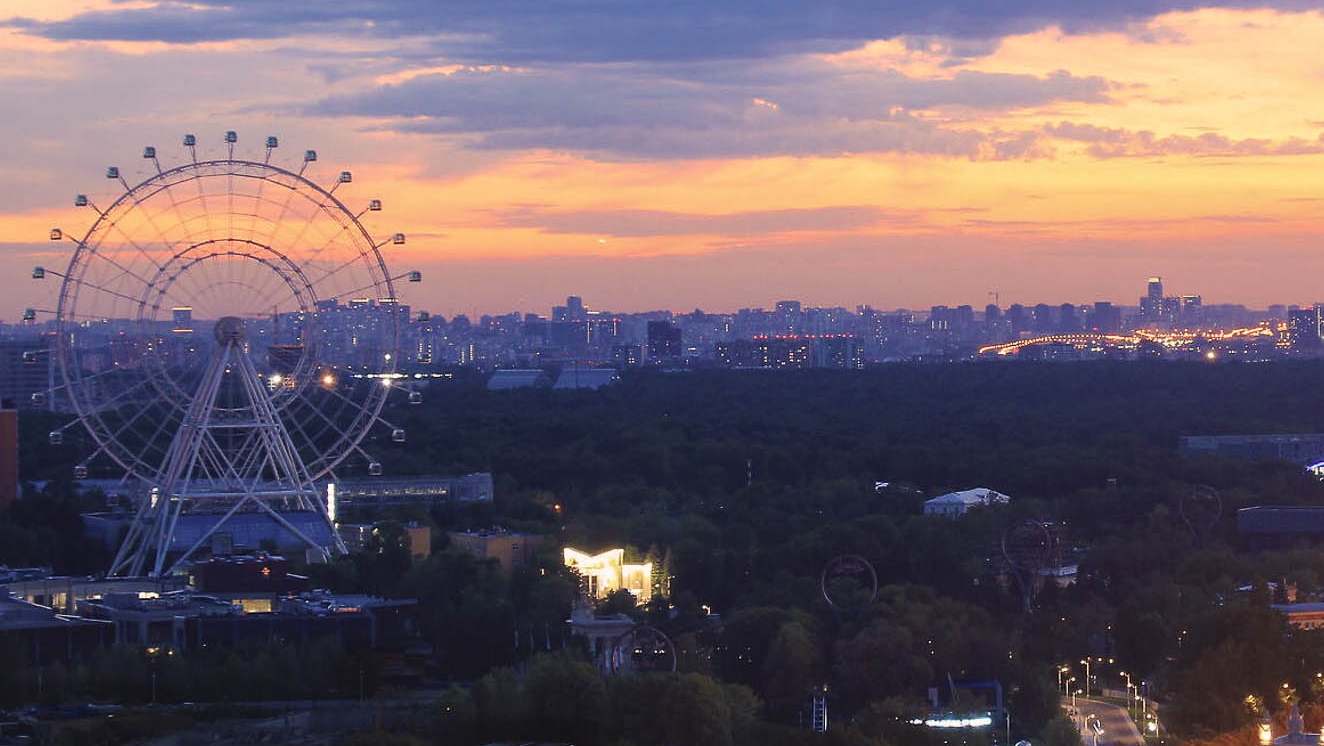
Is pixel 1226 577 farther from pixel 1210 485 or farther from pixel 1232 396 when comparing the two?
pixel 1232 396

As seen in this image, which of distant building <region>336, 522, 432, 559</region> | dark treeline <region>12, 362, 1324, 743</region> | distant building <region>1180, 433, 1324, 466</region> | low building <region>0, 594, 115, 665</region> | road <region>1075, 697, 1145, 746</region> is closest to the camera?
road <region>1075, 697, 1145, 746</region>

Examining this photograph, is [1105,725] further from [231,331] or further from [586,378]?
[586,378]

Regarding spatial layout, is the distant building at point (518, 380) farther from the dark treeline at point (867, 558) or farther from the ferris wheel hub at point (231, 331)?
the ferris wheel hub at point (231, 331)

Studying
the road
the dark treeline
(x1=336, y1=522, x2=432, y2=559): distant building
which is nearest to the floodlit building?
the dark treeline

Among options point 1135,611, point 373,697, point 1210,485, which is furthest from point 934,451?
point 373,697

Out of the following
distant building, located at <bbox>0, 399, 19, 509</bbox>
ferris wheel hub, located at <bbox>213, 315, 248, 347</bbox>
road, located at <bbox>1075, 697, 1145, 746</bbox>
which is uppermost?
ferris wheel hub, located at <bbox>213, 315, 248, 347</bbox>

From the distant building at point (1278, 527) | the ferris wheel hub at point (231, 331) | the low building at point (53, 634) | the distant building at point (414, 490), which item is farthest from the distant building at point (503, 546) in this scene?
the distant building at point (1278, 527)

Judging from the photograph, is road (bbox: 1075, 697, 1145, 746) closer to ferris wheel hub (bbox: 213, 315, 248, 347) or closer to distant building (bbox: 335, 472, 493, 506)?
ferris wheel hub (bbox: 213, 315, 248, 347)

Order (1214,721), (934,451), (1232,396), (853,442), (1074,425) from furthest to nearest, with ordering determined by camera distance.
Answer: (1232,396) < (1074,425) < (853,442) < (934,451) < (1214,721)

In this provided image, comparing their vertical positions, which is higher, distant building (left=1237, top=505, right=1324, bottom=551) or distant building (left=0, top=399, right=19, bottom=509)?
distant building (left=0, top=399, right=19, bottom=509)
